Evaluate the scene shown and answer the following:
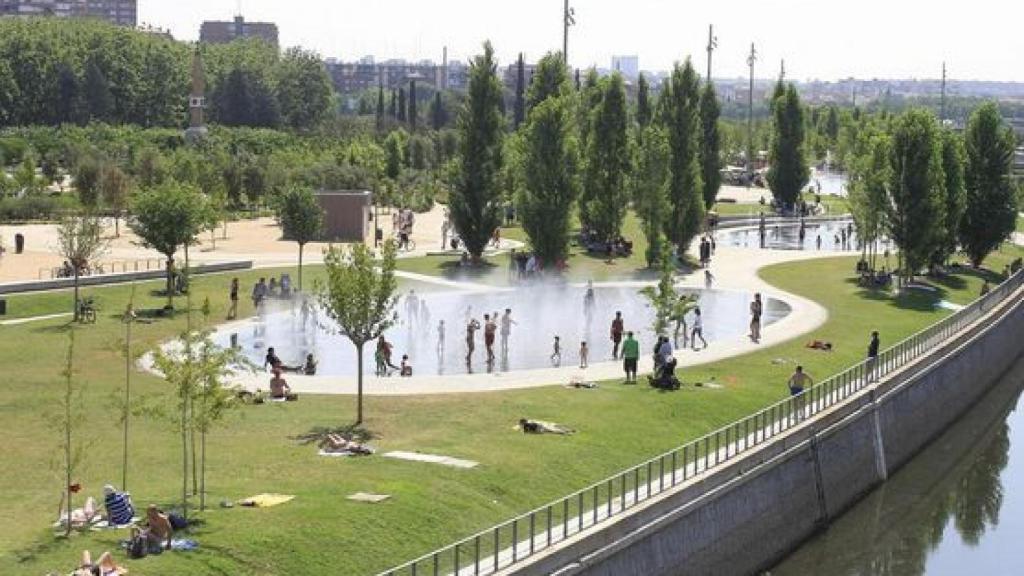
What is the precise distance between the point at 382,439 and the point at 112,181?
2356 inches

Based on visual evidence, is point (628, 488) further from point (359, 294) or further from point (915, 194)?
point (915, 194)

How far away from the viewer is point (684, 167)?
269 ft

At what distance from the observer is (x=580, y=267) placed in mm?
74375

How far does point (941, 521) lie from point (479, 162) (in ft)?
122

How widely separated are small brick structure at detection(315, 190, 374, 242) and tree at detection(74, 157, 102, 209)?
13.3m

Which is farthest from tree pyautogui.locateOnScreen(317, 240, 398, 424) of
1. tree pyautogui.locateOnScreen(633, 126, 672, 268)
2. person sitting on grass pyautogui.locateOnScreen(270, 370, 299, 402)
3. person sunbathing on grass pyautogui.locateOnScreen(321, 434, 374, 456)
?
tree pyautogui.locateOnScreen(633, 126, 672, 268)

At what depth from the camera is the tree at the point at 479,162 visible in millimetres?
74188

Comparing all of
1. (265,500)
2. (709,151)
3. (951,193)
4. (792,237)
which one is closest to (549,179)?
(951,193)

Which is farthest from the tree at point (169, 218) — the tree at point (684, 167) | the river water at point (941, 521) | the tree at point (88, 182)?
the tree at point (88, 182)

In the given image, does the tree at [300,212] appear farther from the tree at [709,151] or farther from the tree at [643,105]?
the tree at [643,105]

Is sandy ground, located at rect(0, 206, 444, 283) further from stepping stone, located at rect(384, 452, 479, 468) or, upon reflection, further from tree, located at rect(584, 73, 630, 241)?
stepping stone, located at rect(384, 452, 479, 468)

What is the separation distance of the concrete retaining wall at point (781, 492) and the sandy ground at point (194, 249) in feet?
87.3

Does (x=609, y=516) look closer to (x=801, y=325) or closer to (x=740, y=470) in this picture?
(x=740, y=470)

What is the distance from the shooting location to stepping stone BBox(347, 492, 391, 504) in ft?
93.1
